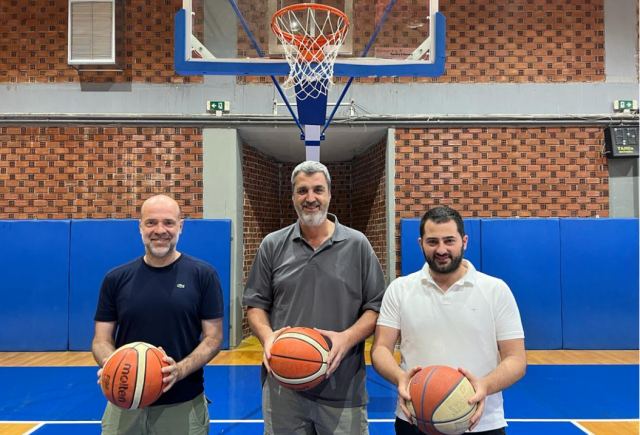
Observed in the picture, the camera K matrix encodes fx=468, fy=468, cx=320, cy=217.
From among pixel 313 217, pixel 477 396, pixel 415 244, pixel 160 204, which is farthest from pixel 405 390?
pixel 415 244

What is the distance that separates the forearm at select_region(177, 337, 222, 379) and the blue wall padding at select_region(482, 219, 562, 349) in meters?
5.30

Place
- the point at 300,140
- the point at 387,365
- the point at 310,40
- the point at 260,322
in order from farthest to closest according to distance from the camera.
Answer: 1. the point at 300,140
2. the point at 310,40
3. the point at 260,322
4. the point at 387,365

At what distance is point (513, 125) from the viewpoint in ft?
23.0

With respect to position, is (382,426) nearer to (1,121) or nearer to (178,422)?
(178,422)

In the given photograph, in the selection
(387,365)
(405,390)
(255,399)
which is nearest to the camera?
(405,390)

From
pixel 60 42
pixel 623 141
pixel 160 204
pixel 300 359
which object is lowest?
pixel 300 359

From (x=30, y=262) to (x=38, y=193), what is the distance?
1.03m

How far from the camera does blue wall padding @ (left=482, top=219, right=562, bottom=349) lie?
22.1 feet

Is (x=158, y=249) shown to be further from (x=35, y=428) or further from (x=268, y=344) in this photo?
(x=35, y=428)

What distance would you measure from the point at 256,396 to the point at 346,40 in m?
3.65

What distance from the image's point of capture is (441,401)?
186cm

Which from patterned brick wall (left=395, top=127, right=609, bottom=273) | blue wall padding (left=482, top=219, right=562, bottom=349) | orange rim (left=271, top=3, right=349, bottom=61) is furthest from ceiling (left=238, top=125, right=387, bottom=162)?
orange rim (left=271, top=3, right=349, bottom=61)

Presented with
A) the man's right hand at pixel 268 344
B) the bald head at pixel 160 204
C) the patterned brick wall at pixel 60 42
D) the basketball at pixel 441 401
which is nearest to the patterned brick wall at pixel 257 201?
the patterned brick wall at pixel 60 42

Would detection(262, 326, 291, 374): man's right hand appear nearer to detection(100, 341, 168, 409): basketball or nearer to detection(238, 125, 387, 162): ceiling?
detection(100, 341, 168, 409): basketball
